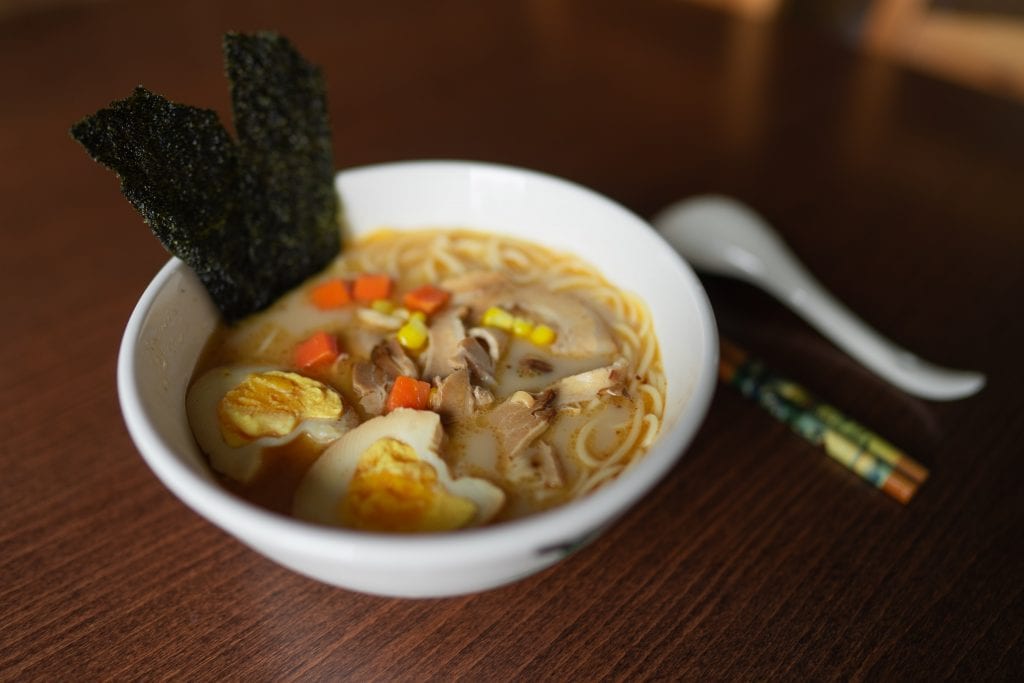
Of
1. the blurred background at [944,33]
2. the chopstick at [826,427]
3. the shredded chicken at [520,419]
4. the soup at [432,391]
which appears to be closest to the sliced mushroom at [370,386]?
the soup at [432,391]

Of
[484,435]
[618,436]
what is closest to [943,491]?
[618,436]

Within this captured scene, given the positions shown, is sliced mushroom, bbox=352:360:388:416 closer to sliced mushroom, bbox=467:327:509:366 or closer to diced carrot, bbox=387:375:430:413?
diced carrot, bbox=387:375:430:413

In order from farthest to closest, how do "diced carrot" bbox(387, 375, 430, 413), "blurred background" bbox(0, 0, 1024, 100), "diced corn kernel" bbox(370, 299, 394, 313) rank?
"blurred background" bbox(0, 0, 1024, 100), "diced corn kernel" bbox(370, 299, 394, 313), "diced carrot" bbox(387, 375, 430, 413)

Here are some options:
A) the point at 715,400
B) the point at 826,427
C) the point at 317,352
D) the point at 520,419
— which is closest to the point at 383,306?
the point at 317,352

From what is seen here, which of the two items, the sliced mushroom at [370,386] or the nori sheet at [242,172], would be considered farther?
the sliced mushroom at [370,386]

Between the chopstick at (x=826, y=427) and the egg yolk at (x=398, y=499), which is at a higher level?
the egg yolk at (x=398, y=499)

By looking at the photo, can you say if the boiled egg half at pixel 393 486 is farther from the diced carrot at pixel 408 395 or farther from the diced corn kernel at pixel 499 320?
the diced corn kernel at pixel 499 320

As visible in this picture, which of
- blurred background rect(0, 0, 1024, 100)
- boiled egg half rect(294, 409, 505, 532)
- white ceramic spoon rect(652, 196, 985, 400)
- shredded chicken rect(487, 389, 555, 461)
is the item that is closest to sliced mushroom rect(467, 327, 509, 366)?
shredded chicken rect(487, 389, 555, 461)
